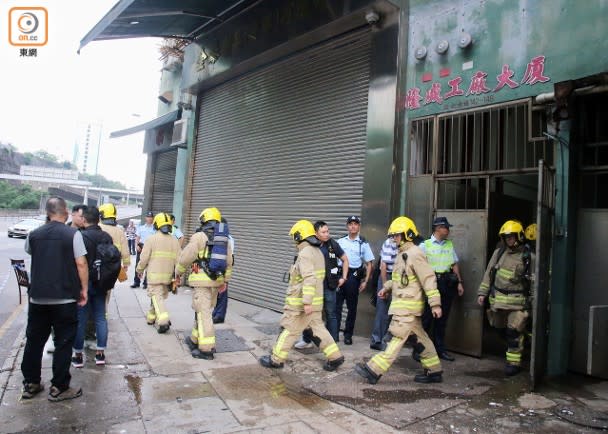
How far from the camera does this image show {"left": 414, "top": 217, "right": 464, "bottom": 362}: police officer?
18.1 ft

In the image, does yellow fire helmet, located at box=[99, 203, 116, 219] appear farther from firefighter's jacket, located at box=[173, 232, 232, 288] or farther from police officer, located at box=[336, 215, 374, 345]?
police officer, located at box=[336, 215, 374, 345]

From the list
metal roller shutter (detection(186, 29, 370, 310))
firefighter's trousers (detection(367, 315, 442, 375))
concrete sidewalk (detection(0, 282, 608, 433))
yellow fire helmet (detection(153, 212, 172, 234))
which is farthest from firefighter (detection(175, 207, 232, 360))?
metal roller shutter (detection(186, 29, 370, 310))

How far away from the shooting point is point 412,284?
459cm

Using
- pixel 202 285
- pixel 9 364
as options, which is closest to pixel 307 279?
pixel 202 285

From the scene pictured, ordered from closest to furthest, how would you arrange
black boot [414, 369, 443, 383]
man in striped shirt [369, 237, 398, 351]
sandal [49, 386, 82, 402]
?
sandal [49, 386, 82, 402]
black boot [414, 369, 443, 383]
man in striped shirt [369, 237, 398, 351]

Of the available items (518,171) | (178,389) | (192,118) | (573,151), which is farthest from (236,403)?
(192,118)

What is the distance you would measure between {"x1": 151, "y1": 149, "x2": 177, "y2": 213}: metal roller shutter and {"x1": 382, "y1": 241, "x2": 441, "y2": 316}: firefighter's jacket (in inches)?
402

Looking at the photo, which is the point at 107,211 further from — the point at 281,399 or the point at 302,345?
the point at 281,399

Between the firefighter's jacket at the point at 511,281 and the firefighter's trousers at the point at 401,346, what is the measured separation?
3.73 ft

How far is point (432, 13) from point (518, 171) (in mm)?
2698

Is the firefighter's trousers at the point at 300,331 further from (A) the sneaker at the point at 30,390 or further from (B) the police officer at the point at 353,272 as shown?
(A) the sneaker at the point at 30,390

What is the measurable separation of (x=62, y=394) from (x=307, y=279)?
255cm

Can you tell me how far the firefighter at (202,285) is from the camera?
17.3ft

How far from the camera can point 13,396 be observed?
12.7 feet
